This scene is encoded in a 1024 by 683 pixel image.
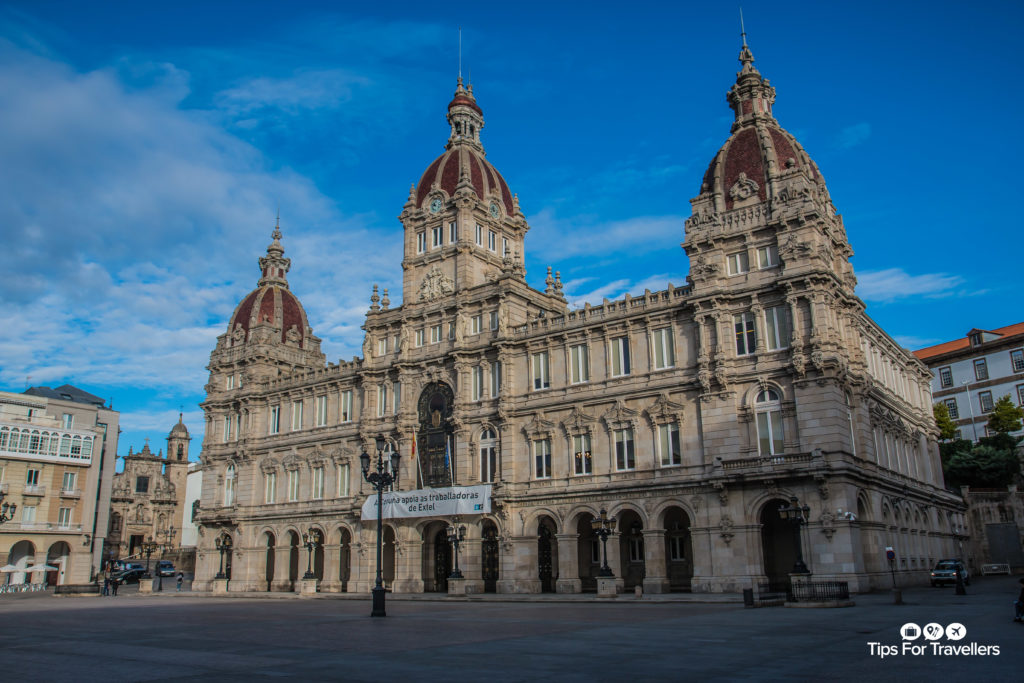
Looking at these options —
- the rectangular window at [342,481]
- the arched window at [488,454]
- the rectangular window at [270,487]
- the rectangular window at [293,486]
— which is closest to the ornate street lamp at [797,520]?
the arched window at [488,454]

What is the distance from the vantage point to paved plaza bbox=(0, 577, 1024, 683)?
14.3m

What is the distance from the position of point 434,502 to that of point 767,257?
26.0 m

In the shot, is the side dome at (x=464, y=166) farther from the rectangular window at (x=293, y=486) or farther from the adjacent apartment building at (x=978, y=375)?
the adjacent apartment building at (x=978, y=375)

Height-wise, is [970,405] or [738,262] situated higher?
[738,262]

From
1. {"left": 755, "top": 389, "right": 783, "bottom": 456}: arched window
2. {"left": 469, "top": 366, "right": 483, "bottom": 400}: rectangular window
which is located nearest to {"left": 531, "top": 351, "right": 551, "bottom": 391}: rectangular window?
{"left": 469, "top": 366, "right": 483, "bottom": 400}: rectangular window

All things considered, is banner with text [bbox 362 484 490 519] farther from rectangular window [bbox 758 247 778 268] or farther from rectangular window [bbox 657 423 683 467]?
rectangular window [bbox 758 247 778 268]

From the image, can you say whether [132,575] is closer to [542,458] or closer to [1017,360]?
[542,458]

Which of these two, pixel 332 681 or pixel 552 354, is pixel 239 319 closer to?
pixel 552 354

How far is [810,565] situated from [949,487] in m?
41.3

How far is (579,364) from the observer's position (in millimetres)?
50875

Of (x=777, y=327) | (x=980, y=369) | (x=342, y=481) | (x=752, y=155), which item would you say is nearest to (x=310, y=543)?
(x=342, y=481)

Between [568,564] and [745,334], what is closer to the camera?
[745,334]

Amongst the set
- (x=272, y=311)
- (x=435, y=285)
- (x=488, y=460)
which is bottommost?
(x=488, y=460)

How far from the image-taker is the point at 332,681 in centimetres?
1351
